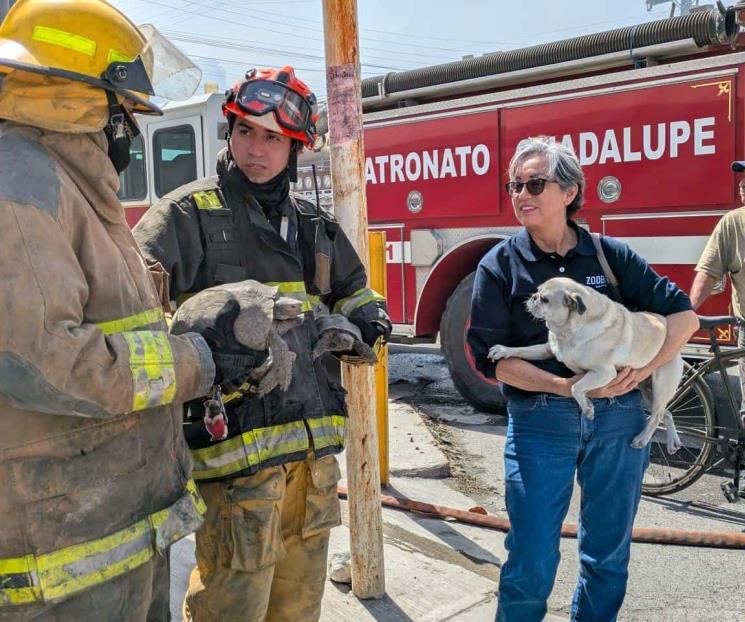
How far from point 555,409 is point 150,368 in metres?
1.39

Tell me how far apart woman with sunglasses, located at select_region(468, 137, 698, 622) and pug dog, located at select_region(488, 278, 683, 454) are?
36 mm

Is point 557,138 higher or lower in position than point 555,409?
higher

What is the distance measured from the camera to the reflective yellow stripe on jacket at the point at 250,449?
81.1 inches

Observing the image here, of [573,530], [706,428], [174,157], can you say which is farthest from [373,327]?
[174,157]

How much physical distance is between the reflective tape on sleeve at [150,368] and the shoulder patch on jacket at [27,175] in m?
0.27

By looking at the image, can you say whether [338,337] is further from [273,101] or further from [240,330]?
[273,101]

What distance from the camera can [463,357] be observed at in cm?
635

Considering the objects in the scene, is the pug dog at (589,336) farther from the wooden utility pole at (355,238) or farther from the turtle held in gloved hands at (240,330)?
the turtle held in gloved hands at (240,330)

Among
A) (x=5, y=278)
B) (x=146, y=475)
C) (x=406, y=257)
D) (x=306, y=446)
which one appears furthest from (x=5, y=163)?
(x=406, y=257)

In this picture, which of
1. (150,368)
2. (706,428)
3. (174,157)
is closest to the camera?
(150,368)

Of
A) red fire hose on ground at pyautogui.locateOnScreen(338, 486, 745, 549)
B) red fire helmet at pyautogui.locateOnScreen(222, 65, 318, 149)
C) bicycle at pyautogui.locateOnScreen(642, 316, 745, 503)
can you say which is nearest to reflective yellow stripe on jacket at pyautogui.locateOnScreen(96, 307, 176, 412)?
red fire helmet at pyautogui.locateOnScreen(222, 65, 318, 149)

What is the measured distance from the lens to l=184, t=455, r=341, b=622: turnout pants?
2064 mm

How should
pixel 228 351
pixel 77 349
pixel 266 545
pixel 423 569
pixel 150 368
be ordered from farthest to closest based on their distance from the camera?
pixel 423 569 → pixel 266 545 → pixel 228 351 → pixel 150 368 → pixel 77 349

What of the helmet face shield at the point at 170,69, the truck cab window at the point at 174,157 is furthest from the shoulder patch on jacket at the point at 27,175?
the truck cab window at the point at 174,157
